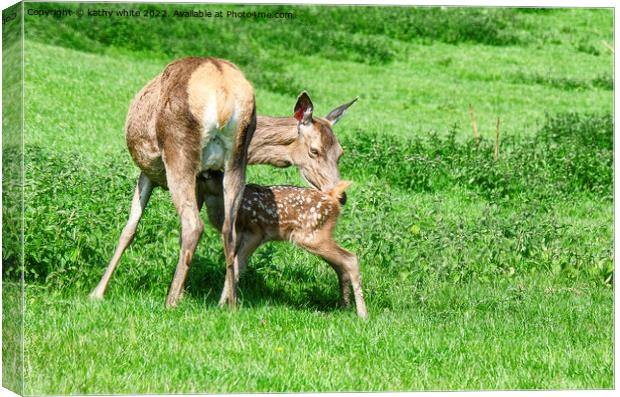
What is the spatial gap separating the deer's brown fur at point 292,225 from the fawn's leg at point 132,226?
0.51 meters

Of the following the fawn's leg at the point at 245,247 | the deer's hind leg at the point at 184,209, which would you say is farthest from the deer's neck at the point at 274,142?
the deer's hind leg at the point at 184,209

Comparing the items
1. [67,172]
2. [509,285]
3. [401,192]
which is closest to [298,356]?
[509,285]

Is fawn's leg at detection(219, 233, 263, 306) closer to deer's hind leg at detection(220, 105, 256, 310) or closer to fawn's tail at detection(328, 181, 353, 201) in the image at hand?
deer's hind leg at detection(220, 105, 256, 310)

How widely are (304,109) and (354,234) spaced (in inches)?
56.5

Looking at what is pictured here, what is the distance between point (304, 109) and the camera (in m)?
9.41

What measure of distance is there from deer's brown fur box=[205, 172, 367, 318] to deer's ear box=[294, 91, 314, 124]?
785 millimetres

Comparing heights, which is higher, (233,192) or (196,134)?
(196,134)

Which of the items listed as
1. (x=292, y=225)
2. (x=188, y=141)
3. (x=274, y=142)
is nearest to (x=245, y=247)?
(x=292, y=225)

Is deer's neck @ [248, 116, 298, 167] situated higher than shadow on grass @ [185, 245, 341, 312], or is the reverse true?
deer's neck @ [248, 116, 298, 167]

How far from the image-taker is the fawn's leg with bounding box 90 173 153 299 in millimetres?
8703

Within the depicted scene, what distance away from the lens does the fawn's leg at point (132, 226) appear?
870cm

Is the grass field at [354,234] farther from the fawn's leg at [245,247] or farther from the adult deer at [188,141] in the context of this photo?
the adult deer at [188,141]

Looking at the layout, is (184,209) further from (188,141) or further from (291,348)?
(291,348)

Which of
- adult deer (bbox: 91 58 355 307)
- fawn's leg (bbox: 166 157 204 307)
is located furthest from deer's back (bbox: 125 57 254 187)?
fawn's leg (bbox: 166 157 204 307)
